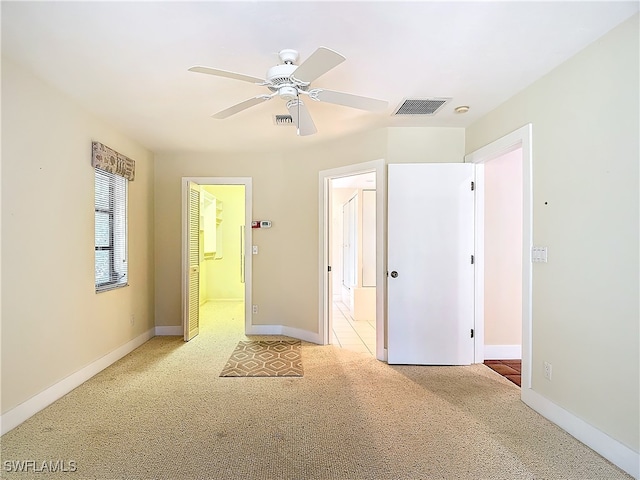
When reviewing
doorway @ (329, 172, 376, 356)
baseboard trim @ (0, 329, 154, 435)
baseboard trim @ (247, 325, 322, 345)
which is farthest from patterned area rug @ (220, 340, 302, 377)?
baseboard trim @ (0, 329, 154, 435)

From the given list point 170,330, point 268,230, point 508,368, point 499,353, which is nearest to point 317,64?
point 268,230

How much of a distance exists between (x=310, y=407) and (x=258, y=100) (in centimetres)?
219

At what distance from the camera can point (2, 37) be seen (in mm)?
2012

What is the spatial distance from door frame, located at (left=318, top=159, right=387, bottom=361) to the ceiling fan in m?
1.52

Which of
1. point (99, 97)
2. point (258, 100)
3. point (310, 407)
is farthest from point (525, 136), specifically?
point (99, 97)

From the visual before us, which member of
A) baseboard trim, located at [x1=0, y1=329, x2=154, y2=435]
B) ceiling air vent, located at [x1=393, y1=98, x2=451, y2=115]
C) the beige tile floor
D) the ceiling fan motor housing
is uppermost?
ceiling air vent, located at [x1=393, y1=98, x2=451, y2=115]

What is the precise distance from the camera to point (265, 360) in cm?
362

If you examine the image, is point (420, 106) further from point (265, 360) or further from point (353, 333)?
point (353, 333)

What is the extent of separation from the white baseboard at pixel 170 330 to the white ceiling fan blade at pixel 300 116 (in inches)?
132

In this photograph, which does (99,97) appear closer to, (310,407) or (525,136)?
(310,407)

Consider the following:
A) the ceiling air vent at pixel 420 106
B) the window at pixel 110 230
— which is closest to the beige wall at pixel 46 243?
the window at pixel 110 230

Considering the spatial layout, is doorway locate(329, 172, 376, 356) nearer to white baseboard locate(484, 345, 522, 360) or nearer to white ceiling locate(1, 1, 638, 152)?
white baseboard locate(484, 345, 522, 360)

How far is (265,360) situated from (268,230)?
1763 millimetres

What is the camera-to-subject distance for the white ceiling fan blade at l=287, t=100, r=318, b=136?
2.22 m
